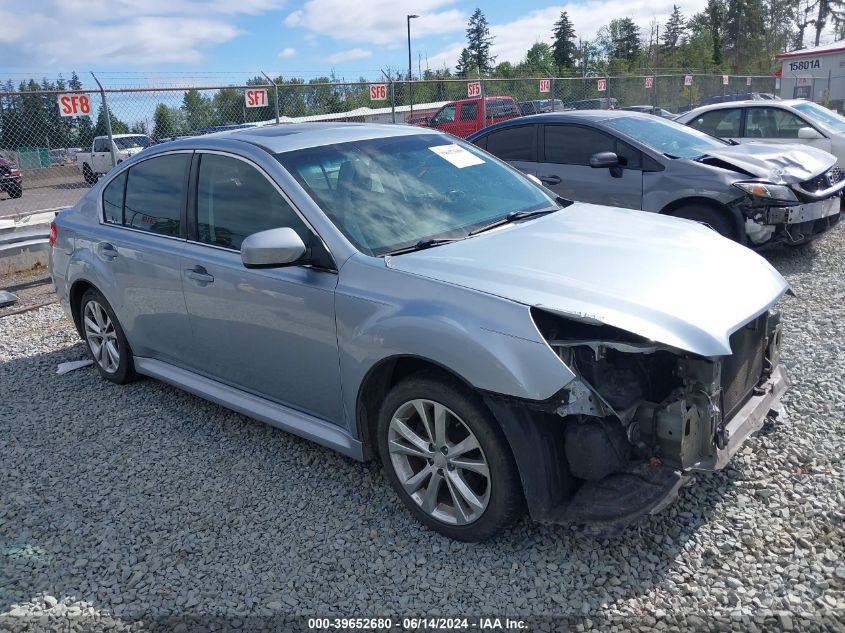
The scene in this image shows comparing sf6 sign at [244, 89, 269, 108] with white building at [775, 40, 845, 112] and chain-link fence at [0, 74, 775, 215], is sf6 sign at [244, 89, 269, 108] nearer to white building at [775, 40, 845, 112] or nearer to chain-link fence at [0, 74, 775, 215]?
chain-link fence at [0, 74, 775, 215]

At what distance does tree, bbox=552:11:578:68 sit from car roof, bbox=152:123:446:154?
3260 inches

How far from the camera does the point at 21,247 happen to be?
355 inches

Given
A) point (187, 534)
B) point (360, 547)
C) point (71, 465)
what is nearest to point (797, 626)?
point (360, 547)

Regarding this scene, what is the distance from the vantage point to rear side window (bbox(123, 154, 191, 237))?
432 cm

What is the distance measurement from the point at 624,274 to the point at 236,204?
2.15 metres

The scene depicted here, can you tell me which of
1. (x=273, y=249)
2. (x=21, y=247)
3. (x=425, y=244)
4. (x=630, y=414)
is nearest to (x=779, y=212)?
(x=425, y=244)

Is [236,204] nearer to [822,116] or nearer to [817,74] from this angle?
[822,116]

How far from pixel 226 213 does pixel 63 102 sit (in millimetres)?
8510

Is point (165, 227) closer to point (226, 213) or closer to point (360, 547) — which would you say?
point (226, 213)

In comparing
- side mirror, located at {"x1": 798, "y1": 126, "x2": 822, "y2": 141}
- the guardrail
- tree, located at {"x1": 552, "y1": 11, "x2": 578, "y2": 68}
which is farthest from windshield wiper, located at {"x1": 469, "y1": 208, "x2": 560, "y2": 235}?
tree, located at {"x1": 552, "y1": 11, "x2": 578, "y2": 68}

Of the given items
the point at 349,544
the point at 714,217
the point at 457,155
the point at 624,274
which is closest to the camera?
the point at 624,274

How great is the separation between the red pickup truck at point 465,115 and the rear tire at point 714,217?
12.7 meters

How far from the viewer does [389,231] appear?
3.46 metres

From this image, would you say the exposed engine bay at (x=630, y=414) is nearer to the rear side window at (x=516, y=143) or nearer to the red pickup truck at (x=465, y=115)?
the rear side window at (x=516, y=143)
